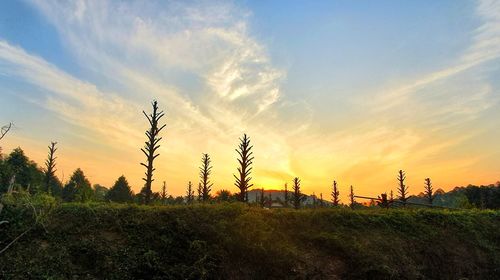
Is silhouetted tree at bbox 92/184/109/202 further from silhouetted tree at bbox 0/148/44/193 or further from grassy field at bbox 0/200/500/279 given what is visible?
silhouetted tree at bbox 0/148/44/193

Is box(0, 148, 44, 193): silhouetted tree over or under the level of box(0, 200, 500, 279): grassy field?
over

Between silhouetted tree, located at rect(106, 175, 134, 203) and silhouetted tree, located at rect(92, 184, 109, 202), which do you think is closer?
silhouetted tree, located at rect(92, 184, 109, 202)

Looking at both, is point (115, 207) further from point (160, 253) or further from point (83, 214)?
point (160, 253)

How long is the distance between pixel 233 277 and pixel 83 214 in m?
6.28

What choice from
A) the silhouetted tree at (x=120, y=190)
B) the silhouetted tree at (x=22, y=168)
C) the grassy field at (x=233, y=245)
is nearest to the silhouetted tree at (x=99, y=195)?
the silhouetted tree at (x=120, y=190)

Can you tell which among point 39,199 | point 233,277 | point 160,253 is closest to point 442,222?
point 233,277

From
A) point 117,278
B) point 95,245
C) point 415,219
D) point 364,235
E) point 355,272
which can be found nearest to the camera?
point 117,278

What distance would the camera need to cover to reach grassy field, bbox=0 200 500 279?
12258 mm

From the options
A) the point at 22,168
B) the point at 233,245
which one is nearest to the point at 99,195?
the point at 22,168

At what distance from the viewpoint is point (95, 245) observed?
41.9ft

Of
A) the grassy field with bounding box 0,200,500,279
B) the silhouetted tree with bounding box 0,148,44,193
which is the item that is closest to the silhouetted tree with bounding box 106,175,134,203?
the silhouetted tree with bounding box 0,148,44,193

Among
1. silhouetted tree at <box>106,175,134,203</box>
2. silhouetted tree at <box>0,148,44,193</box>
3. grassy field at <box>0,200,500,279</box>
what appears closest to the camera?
grassy field at <box>0,200,500,279</box>

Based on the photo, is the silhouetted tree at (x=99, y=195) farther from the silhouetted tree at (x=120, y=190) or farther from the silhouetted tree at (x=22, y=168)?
the silhouetted tree at (x=22, y=168)

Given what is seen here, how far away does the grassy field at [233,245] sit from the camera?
12258 mm
